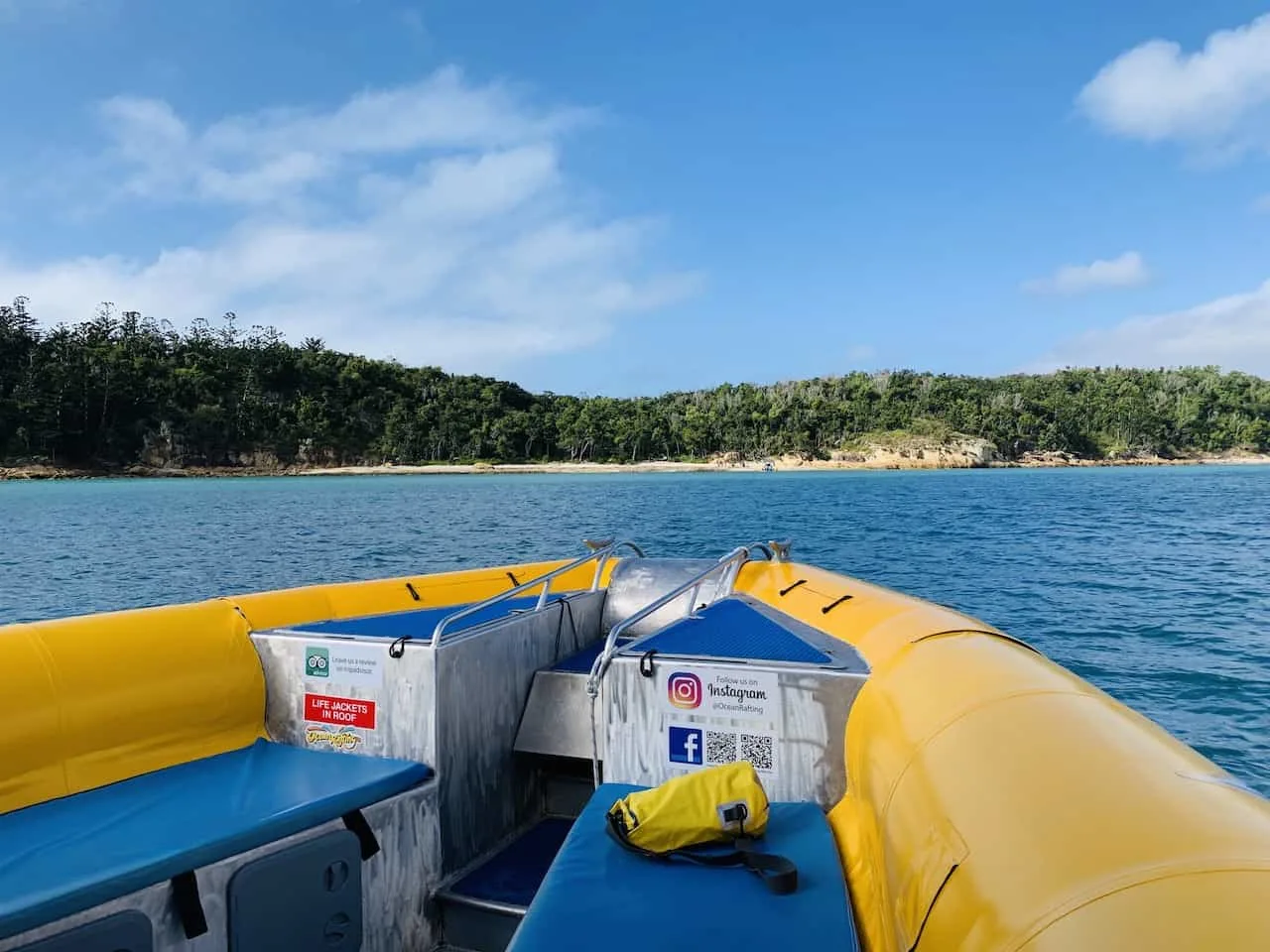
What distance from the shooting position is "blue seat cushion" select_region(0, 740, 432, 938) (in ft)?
7.67

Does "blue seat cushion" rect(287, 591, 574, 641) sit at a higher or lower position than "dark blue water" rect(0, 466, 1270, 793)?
higher

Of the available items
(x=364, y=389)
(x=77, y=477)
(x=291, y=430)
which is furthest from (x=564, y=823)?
(x=364, y=389)

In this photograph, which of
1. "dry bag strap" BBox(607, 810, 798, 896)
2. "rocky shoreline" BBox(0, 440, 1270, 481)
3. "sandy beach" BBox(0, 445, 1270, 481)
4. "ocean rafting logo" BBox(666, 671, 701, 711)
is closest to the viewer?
"dry bag strap" BBox(607, 810, 798, 896)

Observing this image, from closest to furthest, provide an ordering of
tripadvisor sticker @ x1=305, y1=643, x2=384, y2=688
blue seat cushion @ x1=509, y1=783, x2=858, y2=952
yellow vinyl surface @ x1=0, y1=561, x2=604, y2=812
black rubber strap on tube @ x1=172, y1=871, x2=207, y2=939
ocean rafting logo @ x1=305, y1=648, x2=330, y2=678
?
blue seat cushion @ x1=509, y1=783, x2=858, y2=952 < black rubber strap on tube @ x1=172, y1=871, x2=207, y2=939 < yellow vinyl surface @ x1=0, y1=561, x2=604, y2=812 < tripadvisor sticker @ x1=305, y1=643, x2=384, y2=688 < ocean rafting logo @ x1=305, y1=648, x2=330, y2=678

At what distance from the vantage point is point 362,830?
9.97ft

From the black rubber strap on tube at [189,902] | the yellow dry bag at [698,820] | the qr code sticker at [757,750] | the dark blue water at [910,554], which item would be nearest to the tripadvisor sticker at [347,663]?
the black rubber strap on tube at [189,902]

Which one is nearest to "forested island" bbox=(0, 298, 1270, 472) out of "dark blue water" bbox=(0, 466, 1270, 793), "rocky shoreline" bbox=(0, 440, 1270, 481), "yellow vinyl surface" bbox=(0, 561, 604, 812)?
"rocky shoreline" bbox=(0, 440, 1270, 481)

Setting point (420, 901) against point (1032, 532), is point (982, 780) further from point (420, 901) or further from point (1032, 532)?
point (1032, 532)

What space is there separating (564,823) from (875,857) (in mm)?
2487

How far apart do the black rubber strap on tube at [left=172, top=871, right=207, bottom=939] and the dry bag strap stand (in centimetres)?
138

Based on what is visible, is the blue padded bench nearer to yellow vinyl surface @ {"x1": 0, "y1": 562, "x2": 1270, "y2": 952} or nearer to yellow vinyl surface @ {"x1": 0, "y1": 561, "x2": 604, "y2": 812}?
A: yellow vinyl surface @ {"x1": 0, "y1": 562, "x2": 1270, "y2": 952}

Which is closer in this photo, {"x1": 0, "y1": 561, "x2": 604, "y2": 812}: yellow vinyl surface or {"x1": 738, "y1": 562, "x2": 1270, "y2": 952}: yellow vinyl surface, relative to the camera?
{"x1": 738, "y1": 562, "x2": 1270, "y2": 952}: yellow vinyl surface

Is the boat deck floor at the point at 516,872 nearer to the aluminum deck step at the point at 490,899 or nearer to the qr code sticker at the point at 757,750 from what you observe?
the aluminum deck step at the point at 490,899

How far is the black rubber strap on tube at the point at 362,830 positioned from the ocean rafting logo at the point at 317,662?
0.89 metres
